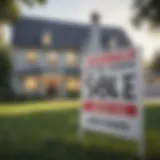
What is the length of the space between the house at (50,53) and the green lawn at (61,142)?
0.17 m

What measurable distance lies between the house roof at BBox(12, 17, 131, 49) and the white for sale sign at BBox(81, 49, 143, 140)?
0.12 metres

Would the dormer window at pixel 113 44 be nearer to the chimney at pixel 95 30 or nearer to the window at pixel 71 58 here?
the chimney at pixel 95 30

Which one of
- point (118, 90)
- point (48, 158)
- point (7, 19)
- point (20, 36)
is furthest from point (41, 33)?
point (48, 158)

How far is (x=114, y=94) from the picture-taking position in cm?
254

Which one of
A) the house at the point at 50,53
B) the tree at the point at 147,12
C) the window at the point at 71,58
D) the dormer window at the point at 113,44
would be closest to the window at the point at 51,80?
the house at the point at 50,53

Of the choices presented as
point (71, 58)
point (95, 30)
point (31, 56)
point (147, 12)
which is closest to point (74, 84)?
point (71, 58)

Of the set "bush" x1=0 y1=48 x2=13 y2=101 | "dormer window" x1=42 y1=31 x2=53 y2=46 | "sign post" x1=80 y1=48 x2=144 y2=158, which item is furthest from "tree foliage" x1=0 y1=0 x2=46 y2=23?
"sign post" x1=80 y1=48 x2=144 y2=158

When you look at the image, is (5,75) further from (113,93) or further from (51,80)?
(113,93)

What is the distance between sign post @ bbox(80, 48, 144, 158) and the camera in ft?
7.82

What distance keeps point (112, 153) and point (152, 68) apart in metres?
0.57

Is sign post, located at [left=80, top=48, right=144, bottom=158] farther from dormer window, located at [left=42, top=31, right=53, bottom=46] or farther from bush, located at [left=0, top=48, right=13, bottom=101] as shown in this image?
bush, located at [left=0, top=48, right=13, bottom=101]

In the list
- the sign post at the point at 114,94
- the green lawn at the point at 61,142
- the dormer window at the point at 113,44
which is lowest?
the green lawn at the point at 61,142

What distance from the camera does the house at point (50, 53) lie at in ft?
8.25

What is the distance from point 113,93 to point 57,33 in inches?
22.0
